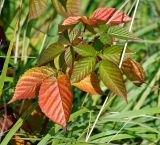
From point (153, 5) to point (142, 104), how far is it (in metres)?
0.75

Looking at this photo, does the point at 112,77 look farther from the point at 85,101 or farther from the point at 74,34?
the point at 85,101

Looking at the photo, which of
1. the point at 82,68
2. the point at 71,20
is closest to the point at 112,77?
the point at 82,68

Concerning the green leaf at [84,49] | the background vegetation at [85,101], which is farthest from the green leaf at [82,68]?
the background vegetation at [85,101]

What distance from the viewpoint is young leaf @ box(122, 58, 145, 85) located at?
3.27 feet

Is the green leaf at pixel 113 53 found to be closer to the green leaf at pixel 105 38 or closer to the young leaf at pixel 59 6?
the green leaf at pixel 105 38

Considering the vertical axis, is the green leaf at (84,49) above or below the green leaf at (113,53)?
above

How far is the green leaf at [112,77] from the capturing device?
901 millimetres

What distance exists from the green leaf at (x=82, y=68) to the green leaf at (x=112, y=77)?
2 centimetres

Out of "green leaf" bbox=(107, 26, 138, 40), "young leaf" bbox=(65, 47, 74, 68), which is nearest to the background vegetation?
"green leaf" bbox=(107, 26, 138, 40)

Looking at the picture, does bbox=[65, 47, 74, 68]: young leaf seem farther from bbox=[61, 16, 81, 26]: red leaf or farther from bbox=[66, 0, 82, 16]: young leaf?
bbox=[66, 0, 82, 16]: young leaf

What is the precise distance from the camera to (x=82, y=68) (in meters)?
0.91

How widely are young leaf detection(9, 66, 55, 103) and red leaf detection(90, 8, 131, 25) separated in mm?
152

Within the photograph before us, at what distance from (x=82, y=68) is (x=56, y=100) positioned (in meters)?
0.09

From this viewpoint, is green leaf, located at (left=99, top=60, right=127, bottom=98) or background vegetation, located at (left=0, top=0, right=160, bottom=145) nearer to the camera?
green leaf, located at (left=99, top=60, right=127, bottom=98)
